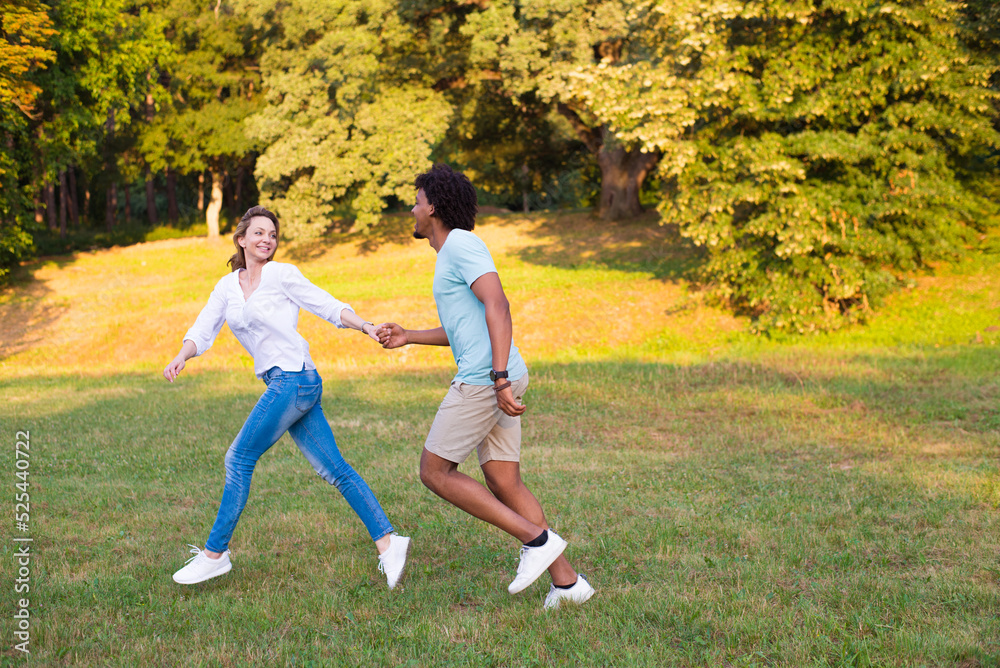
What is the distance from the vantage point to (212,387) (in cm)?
1231

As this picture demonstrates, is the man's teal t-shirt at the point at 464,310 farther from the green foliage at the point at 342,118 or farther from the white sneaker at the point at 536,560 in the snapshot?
the green foliage at the point at 342,118

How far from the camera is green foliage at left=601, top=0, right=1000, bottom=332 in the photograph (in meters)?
14.4

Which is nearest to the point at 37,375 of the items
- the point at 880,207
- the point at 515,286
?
the point at 515,286

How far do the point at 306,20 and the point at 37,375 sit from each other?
679 inches

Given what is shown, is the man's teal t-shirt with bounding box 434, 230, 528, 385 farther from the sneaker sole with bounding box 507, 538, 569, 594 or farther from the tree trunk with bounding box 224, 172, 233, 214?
the tree trunk with bounding box 224, 172, 233, 214

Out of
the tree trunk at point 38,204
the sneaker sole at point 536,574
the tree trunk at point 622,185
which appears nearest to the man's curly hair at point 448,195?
the sneaker sole at point 536,574

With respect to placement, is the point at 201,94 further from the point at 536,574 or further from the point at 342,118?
the point at 536,574

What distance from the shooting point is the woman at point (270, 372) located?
4484 mm

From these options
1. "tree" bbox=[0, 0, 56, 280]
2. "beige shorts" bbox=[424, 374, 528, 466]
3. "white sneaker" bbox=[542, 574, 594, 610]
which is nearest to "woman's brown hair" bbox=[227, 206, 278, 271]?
Result: "beige shorts" bbox=[424, 374, 528, 466]

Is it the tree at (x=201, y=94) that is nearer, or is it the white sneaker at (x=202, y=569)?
the white sneaker at (x=202, y=569)

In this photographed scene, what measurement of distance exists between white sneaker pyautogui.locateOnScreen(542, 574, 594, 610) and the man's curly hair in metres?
1.90

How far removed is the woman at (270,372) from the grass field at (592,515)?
30cm

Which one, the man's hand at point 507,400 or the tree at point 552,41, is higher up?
the tree at point 552,41

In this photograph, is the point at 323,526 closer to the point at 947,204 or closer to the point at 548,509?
the point at 548,509
